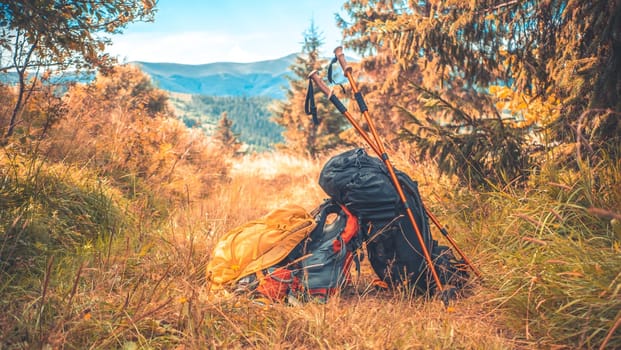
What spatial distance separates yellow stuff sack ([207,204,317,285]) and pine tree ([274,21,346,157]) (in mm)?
19418

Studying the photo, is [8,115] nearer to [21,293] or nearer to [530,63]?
[21,293]

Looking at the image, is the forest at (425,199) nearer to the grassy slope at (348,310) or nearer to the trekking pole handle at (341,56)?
the grassy slope at (348,310)

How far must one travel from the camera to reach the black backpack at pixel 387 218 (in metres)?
3.37

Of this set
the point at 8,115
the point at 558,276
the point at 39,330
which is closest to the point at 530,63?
the point at 558,276

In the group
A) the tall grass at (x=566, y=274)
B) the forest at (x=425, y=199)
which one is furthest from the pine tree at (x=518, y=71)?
the tall grass at (x=566, y=274)

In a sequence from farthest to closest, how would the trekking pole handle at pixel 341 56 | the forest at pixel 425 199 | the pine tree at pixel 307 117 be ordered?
the pine tree at pixel 307 117 < the trekking pole handle at pixel 341 56 < the forest at pixel 425 199

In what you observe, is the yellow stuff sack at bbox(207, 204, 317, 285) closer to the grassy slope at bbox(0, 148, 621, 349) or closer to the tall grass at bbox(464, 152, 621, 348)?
the grassy slope at bbox(0, 148, 621, 349)

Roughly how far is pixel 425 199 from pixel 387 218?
226 cm

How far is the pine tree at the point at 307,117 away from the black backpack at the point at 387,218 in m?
19.4

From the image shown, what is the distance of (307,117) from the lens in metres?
23.9

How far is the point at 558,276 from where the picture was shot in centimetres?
260

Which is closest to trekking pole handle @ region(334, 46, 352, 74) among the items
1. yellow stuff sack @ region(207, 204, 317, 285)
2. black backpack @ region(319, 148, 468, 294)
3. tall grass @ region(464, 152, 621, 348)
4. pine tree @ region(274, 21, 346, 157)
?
black backpack @ region(319, 148, 468, 294)

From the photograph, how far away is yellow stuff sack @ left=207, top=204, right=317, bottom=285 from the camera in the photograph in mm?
3385

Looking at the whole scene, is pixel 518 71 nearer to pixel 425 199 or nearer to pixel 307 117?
pixel 425 199
